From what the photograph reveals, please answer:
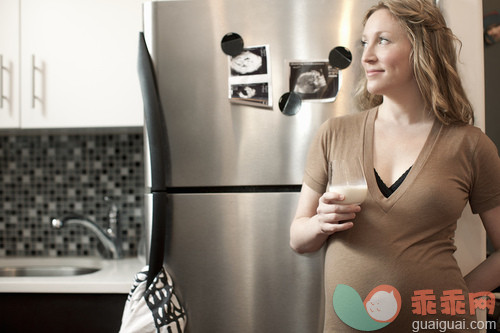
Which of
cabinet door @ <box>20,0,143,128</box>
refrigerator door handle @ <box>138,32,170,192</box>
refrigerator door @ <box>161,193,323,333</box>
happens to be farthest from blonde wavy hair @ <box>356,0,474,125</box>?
cabinet door @ <box>20,0,143,128</box>

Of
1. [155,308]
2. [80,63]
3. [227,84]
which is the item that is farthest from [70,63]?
[155,308]

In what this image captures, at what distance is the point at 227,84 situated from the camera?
1.23 metres

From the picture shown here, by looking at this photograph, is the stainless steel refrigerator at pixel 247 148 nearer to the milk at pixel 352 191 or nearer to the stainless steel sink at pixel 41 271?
the milk at pixel 352 191

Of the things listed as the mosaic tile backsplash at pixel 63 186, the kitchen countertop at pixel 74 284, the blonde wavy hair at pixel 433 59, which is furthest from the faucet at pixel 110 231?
the blonde wavy hair at pixel 433 59

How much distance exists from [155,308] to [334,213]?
1.80ft

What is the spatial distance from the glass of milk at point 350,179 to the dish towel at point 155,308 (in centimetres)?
56

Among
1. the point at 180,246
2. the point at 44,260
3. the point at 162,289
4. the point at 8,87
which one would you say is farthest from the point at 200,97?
the point at 44,260

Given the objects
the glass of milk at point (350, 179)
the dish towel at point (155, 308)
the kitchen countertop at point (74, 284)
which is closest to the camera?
the glass of milk at point (350, 179)

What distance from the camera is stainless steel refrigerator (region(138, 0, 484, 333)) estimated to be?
1200 mm

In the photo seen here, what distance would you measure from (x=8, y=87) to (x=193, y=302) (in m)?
1.05

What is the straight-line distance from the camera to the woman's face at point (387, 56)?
39.7 inches

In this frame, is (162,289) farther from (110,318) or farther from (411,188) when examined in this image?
(411,188)

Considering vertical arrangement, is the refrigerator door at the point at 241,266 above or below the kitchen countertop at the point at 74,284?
above

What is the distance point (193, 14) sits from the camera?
1.25 m
